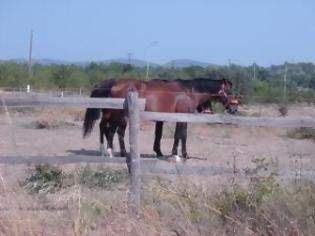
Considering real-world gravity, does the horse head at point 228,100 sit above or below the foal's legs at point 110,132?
above

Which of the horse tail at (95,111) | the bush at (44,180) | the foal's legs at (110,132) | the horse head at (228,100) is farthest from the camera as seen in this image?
the horse head at (228,100)

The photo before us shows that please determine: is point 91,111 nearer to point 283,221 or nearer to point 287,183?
point 287,183

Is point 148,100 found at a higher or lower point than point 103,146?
higher

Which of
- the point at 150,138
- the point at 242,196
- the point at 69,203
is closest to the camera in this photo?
the point at 242,196

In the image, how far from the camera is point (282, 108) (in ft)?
104

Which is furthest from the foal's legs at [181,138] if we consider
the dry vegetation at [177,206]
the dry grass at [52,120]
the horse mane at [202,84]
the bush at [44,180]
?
the dry grass at [52,120]

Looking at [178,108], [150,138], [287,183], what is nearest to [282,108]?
[150,138]

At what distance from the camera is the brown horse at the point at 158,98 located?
13953 mm

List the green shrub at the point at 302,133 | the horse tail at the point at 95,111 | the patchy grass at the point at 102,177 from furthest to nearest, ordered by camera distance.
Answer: the green shrub at the point at 302,133 < the horse tail at the point at 95,111 < the patchy grass at the point at 102,177

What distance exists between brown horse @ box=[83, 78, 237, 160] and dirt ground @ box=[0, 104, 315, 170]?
585 mm

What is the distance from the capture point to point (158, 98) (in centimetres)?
1412

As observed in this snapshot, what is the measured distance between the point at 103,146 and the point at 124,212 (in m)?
7.86

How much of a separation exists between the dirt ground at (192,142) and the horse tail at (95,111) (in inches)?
22.5

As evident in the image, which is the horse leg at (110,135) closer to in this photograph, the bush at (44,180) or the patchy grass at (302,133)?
the bush at (44,180)
